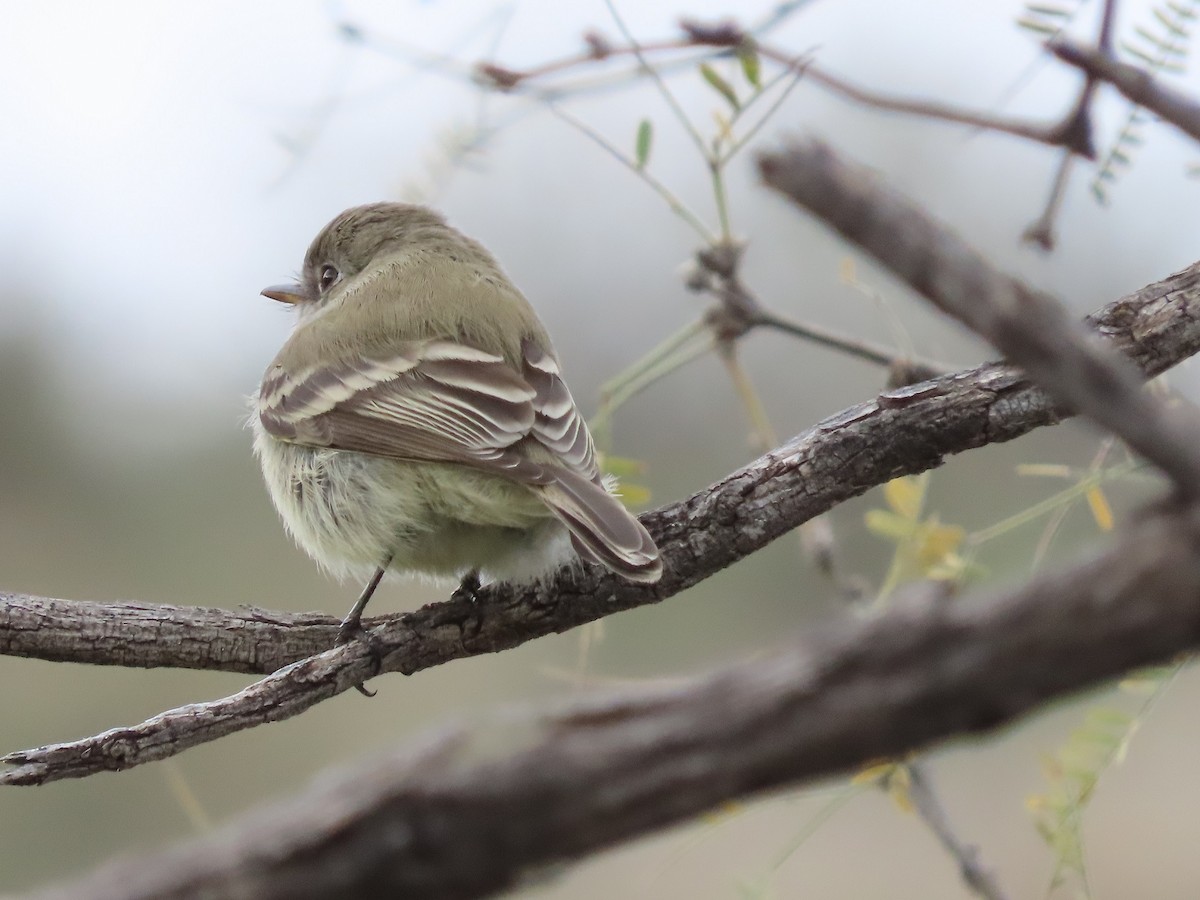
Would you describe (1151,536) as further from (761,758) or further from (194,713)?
(194,713)

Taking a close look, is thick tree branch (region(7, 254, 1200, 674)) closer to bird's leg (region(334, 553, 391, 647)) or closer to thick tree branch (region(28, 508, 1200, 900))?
bird's leg (region(334, 553, 391, 647))

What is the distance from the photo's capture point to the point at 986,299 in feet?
2.45

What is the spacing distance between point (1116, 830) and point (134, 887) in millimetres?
10714

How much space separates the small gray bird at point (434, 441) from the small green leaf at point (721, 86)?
2.84 ft

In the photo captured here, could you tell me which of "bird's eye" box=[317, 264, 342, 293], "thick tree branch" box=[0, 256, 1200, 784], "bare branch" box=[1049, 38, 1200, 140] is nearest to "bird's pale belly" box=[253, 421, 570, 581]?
"thick tree branch" box=[0, 256, 1200, 784]

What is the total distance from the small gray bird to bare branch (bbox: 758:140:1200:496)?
1.61 metres

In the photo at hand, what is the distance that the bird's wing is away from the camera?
8.11 feet

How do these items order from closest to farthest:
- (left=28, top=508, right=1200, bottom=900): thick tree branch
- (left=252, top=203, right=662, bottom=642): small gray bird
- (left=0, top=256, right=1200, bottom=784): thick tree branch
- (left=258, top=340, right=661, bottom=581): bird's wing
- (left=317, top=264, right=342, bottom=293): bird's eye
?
(left=28, top=508, right=1200, bottom=900): thick tree branch → (left=0, top=256, right=1200, bottom=784): thick tree branch → (left=258, top=340, right=661, bottom=581): bird's wing → (left=252, top=203, right=662, bottom=642): small gray bird → (left=317, top=264, right=342, bottom=293): bird's eye

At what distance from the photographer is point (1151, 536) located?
687mm

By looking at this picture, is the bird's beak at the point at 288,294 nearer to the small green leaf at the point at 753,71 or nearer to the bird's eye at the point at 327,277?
the bird's eye at the point at 327,277

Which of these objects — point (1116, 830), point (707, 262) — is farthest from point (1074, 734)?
point (1116, 830)

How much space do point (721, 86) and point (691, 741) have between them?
2294 mm

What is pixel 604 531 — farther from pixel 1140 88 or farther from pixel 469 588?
pixel 1140 88

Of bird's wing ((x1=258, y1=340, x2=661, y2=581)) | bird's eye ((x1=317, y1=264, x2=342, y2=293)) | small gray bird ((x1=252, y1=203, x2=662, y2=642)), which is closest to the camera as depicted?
bird's wing ((x1=258, y1=340, x2=661, y2=581))
